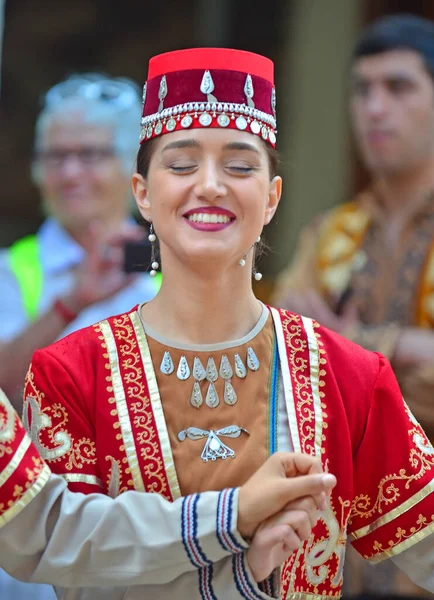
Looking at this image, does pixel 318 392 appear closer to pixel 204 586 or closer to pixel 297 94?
pixel 204 586

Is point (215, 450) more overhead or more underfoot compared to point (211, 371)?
more underfoot

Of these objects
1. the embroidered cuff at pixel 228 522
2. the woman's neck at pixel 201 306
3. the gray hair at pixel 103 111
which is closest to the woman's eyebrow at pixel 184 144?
the woman's neck at pixel 201 306

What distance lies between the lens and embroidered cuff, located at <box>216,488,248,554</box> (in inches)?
82.6

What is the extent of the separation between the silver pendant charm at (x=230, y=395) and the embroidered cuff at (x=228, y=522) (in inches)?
9.4

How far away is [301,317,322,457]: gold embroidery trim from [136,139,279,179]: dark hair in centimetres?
31

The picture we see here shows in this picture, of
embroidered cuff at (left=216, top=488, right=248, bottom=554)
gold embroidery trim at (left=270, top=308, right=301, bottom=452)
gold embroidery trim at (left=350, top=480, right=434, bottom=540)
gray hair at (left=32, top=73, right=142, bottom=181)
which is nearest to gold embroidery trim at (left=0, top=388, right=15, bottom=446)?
embroidered cuff at (left=216, top=488, right=248, bottom=554)

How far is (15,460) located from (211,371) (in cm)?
42

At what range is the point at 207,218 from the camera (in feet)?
Result: 7.45

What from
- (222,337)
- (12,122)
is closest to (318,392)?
(222,337)

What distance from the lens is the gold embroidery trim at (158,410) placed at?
2256 mm

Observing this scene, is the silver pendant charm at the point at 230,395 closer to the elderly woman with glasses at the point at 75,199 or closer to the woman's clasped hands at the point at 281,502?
the woman's clasped hands at the point at 281,502

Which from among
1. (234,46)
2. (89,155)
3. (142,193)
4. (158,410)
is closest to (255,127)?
(142,193)

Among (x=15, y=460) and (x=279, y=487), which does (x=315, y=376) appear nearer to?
(x=279, y=487)

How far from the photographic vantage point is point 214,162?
2.27 metres
